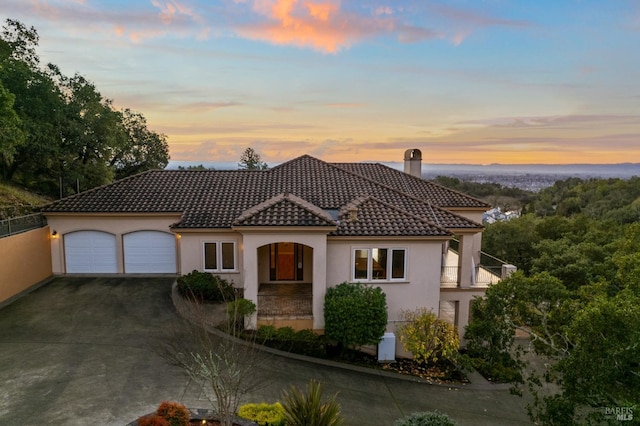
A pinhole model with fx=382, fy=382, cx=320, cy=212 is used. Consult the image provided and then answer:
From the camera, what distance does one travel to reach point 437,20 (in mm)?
21672

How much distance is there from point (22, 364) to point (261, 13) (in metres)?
18.5

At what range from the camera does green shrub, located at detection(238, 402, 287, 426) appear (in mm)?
8438

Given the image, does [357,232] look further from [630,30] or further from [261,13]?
[630,30]

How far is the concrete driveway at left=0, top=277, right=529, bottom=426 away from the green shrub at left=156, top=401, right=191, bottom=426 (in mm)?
1911

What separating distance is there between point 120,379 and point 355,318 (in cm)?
759

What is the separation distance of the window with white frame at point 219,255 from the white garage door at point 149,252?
349 centimetres

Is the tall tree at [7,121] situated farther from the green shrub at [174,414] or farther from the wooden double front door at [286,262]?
the green shrub at [174,414]

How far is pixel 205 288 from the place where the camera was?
52.4 ft

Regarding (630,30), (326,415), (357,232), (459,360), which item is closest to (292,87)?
(357,232)

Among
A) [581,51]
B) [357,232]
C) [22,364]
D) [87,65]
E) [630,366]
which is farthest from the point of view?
[87,65]

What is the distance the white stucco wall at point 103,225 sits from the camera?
2017 centimetres

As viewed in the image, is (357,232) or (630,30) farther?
(630,30)

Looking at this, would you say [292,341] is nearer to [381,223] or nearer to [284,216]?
[284,216]

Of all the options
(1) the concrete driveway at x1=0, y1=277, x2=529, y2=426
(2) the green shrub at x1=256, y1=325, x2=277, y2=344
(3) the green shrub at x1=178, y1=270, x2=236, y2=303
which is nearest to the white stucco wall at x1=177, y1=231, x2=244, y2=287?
(3) the green shrub at x1=178, y1=270, x2=236, y2=303
